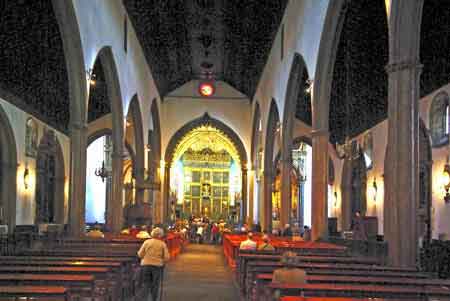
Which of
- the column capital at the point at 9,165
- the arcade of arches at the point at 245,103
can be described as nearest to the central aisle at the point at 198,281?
the arcade of arches at the point at 245,103

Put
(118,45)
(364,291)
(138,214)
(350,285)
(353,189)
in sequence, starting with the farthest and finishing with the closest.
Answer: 1. (353,189)
2. (138,214)
3. (118,45)
4. (350,285)
5. (364,291)

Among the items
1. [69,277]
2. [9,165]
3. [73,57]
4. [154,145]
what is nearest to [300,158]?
[154,145]

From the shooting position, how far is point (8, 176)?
24.1m

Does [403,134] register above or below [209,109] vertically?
below

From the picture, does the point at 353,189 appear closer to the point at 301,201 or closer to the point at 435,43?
the point at 301,201

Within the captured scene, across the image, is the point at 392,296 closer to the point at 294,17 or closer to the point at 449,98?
the point at 449,98

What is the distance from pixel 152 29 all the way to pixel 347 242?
13.1 meters

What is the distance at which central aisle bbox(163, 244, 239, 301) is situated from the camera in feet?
42.2

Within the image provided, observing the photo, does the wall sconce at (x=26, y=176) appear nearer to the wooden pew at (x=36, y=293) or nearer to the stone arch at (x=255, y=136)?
the stone arch at (x=255, y=136)

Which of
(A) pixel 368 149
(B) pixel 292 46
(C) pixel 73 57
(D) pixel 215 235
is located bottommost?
(D) pixel 215 235

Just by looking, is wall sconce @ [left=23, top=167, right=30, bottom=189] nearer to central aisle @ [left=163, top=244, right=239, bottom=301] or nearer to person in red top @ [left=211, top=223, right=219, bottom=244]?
central aisle @ [left=163, top=244, right=239, bottom=301]

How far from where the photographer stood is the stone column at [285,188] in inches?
958

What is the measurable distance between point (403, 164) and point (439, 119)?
9.86m

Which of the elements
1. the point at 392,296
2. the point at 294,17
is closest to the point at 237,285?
the point at 392,296
